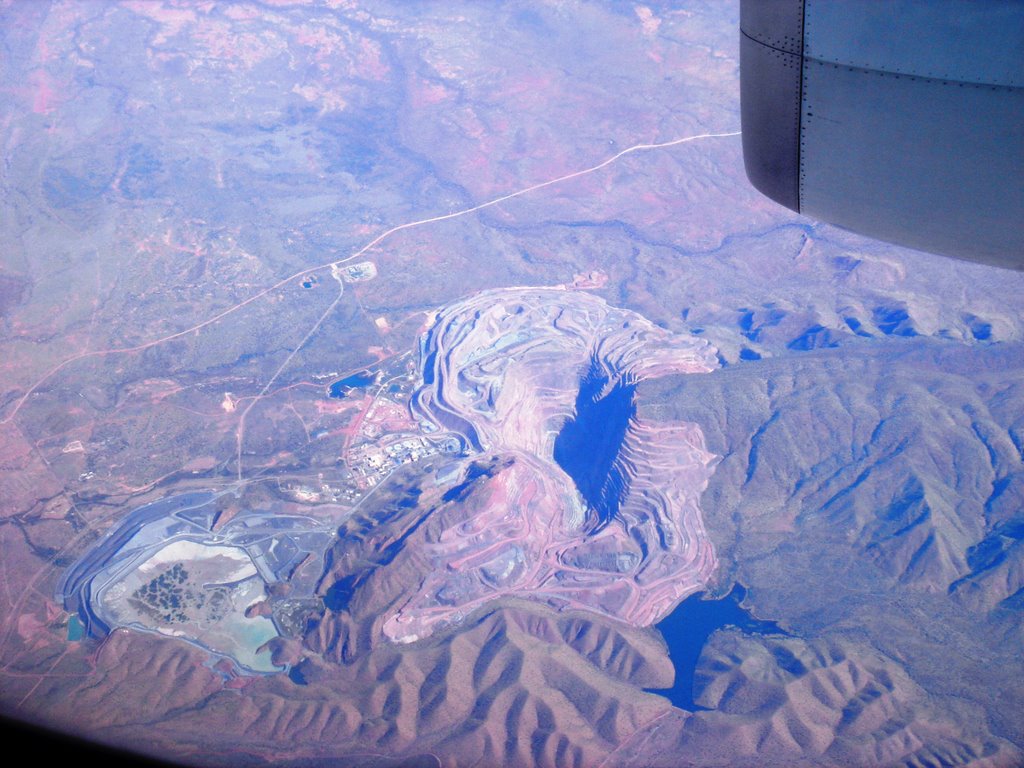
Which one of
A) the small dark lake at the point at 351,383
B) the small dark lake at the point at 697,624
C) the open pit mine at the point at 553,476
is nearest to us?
the small dark lake at the point at 697,624

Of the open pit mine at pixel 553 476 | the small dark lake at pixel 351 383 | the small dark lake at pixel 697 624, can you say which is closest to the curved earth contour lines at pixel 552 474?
→ the open pit mine at pixel 553 476

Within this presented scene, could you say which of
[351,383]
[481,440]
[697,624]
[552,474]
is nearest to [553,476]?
[552,474]

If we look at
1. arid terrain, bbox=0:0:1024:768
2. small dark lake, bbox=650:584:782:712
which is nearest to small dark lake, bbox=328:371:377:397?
arid terrain, bbox=0:0:1024:768

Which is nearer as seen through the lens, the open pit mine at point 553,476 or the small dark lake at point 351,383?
the open pit mine at point 553,476

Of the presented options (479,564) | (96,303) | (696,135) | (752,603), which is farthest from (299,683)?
(696,135)

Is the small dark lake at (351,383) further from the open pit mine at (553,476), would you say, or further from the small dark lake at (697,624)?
the small dark lake at (697,624)

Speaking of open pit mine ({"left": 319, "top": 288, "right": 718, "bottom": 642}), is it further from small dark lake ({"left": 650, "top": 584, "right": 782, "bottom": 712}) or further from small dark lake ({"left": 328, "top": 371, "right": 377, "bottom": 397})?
small dark lake ({"left": 328, "top": 371, "right": 377, "bottom": 397})
